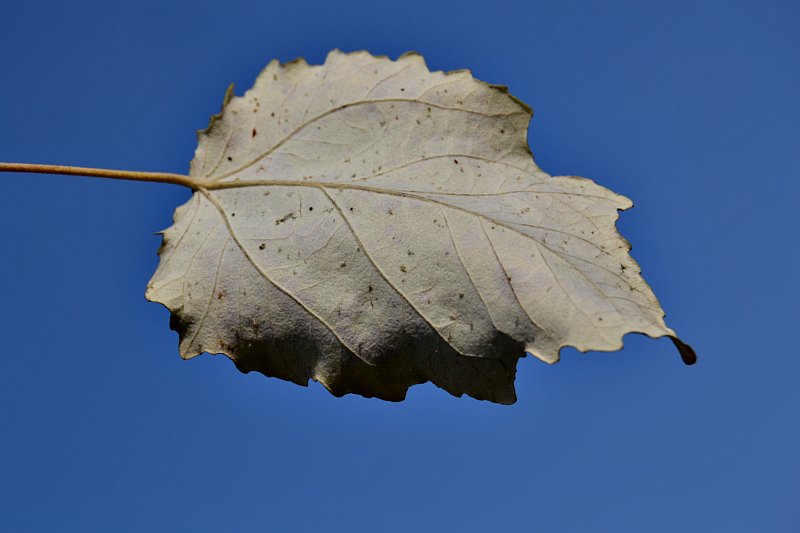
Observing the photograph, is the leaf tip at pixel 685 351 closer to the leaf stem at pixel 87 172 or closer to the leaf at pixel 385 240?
the leaf at pixel 385 240

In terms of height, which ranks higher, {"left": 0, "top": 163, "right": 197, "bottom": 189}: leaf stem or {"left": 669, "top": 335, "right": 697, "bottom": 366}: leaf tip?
{"left": 0, "top": 163, "right": 197, "bottom": 189}: leaf stem

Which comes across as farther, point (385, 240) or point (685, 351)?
point (385, 240)

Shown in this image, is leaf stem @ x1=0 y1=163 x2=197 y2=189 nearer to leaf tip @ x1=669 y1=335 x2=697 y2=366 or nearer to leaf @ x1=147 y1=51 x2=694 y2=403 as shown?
leaf @ x1=147 y1=51 x2=694 y2=403

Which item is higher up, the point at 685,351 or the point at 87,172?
the point at 87,172

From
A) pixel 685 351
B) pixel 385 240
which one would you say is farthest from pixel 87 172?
pixel 685 351

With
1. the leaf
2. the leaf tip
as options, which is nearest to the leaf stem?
the leaf

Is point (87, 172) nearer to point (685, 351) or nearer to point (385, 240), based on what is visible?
point (385, 240)

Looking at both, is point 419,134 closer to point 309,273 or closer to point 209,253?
point 309,273

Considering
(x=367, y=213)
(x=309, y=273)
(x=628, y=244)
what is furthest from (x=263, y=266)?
(x=628, y=244)

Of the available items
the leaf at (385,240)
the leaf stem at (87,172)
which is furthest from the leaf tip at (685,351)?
the leaf stem at (87,172)
